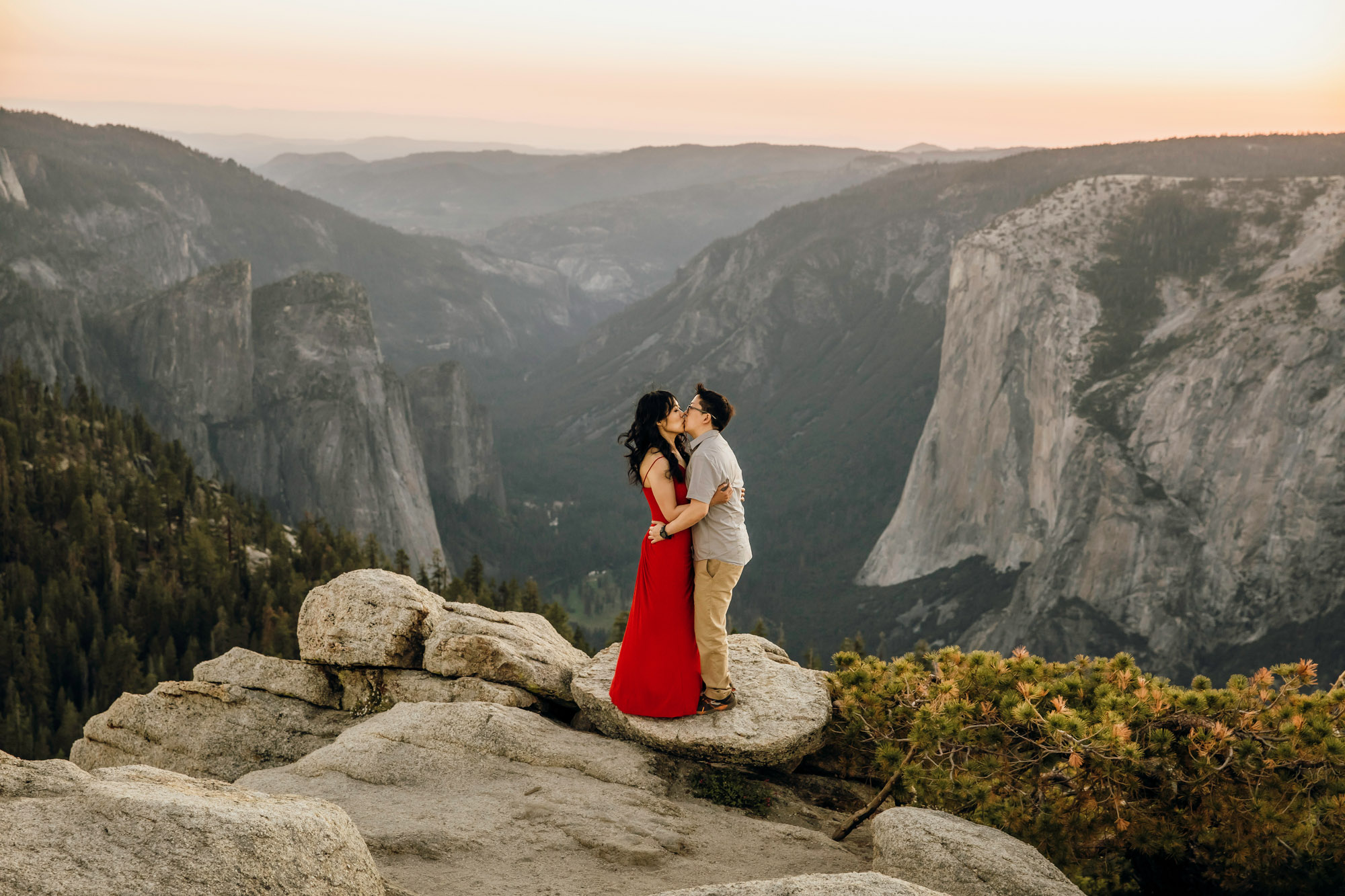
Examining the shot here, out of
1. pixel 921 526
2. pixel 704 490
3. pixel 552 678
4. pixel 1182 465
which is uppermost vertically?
pixel 704 490

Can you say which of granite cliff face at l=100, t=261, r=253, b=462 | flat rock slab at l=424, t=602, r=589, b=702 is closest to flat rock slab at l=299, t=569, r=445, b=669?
flat rock slab at l=424, t=602, r=589, b=702

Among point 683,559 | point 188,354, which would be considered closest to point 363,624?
point 683,559

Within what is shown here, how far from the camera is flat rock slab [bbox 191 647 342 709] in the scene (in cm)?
2103

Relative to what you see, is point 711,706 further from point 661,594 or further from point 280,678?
point 280,678

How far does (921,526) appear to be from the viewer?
154250 millimetres

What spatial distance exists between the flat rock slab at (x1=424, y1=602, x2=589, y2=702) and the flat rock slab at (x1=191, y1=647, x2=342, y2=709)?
8.28 ft

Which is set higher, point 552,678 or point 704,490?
point 704,490

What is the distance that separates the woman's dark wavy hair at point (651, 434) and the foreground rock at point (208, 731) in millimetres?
9863

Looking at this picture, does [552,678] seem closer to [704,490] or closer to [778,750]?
[778,750]

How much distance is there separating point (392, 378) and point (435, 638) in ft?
561

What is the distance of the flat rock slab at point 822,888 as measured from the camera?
9750 mm

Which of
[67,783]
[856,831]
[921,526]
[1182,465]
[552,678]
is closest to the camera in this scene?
[67,783]

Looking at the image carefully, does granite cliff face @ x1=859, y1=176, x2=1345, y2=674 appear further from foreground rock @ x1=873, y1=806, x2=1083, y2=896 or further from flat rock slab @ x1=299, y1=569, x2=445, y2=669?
foreground rock @ x1=873, y1=806, x2=1083, y2=896

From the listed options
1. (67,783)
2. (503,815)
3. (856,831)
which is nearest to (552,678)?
(503,815)
